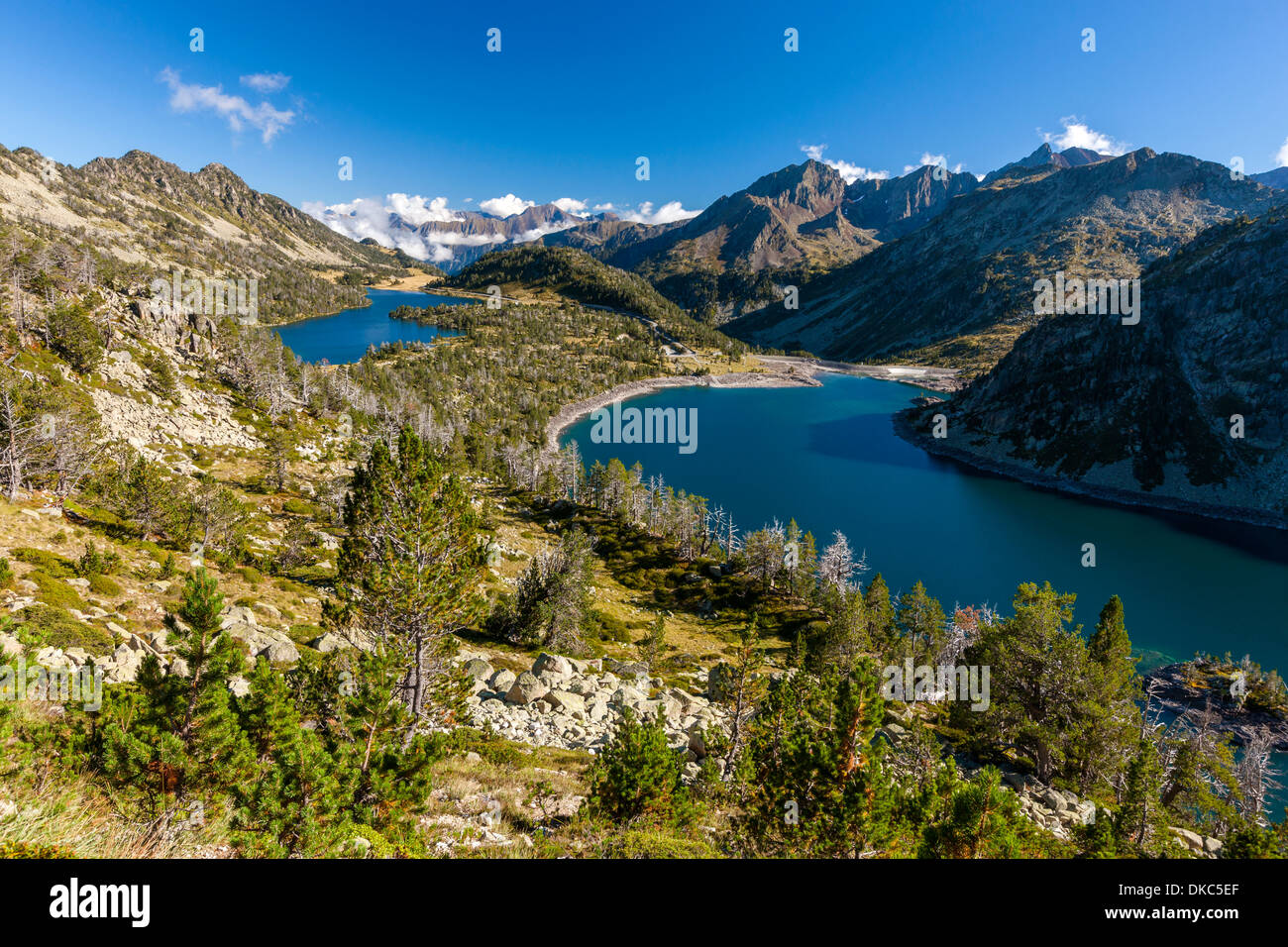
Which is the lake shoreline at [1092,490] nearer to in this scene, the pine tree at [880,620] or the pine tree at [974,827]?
the pine tree at [880,620]

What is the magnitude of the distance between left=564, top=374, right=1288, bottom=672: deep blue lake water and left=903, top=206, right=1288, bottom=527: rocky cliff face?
1380cm

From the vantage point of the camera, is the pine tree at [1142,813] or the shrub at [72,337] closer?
the pine tree at [1142,813]

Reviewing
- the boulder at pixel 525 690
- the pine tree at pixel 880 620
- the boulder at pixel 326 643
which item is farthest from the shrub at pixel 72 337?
the pine tree at pixel 880 620

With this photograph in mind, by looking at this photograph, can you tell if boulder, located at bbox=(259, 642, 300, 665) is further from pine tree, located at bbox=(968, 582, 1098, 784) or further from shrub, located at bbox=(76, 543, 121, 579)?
pine tree, located at bbox=(968, 582, 1098, 784)

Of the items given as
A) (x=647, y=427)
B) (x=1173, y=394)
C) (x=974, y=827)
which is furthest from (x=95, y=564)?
(x=1173, y=394)

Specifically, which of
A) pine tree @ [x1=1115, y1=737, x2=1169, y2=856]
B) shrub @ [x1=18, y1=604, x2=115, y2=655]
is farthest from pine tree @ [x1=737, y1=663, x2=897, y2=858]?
shrub @ [x1=18, y1=604, x2=115, y2=655]

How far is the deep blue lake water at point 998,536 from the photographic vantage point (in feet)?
247

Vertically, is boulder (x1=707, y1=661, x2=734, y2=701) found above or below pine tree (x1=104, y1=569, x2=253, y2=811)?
below

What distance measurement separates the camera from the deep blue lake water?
75.2 m

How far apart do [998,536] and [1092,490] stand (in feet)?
153

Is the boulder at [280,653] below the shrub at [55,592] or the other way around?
below

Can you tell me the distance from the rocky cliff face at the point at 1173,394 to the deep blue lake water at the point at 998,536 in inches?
543

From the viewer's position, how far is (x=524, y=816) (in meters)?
15.9
